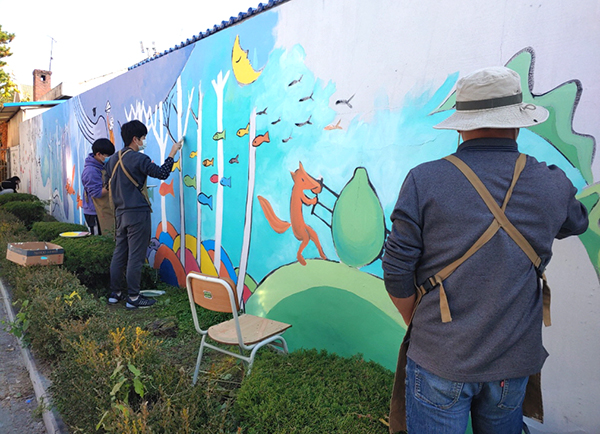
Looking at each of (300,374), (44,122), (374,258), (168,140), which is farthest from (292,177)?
(44,122)

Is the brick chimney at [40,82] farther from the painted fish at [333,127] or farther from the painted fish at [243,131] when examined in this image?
the painted fish at [333,127]

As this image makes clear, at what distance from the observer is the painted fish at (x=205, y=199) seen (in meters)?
4.72

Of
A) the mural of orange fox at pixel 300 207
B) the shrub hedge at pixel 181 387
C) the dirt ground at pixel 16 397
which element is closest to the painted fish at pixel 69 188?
the dirt ground at pixel 16 397

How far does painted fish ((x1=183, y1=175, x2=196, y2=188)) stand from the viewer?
500 centimetres

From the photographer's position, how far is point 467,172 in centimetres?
136

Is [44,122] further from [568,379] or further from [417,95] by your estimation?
[568,379]

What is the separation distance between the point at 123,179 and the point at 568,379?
4.29 metres

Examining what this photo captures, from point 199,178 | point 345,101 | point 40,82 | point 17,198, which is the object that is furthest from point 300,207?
point 40,82

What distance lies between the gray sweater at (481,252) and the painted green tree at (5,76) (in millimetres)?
25511

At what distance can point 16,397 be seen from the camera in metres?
3.35

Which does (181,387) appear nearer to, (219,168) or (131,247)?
(219,168)

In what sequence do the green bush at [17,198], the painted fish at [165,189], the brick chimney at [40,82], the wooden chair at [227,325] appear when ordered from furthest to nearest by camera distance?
the brick chimney at [40,82], the green bush at [17,198], the painted fish at [165,189], the wooden chair at [227,325]

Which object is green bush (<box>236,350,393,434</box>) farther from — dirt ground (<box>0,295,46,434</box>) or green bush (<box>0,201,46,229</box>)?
green bush (<box>0,201,46,229</box>)

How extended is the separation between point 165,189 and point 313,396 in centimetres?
411
